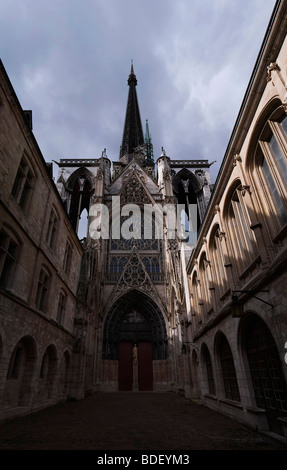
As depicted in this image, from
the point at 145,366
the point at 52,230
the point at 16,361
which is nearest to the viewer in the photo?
the point at 16,361

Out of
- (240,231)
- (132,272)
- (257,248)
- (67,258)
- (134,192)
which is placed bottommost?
(257,248)

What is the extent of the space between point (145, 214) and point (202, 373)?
746 inches

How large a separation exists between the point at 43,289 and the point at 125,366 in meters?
15.1

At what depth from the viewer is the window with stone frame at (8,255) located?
7809mm

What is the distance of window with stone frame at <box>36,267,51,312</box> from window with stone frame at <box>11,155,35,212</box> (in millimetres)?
3043

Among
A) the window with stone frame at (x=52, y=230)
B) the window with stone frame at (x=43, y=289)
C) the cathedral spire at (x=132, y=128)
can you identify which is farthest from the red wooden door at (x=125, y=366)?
the cathedral spire at (x=132, y=128)

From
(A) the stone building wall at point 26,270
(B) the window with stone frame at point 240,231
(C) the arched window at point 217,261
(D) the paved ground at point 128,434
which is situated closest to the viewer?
(D) the paved ground at point 128,434

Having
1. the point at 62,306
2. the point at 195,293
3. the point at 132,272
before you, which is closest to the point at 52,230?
the point at 62,306

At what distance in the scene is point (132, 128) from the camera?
45.2 metres

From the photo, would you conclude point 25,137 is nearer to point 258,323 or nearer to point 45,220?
point 45,220

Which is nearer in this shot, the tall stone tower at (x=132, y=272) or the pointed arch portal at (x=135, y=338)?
the tall stone tower at (x=132, y=272)

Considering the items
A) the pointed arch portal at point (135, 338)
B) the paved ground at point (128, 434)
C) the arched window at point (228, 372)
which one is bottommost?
the paved ground at point (128, 434)

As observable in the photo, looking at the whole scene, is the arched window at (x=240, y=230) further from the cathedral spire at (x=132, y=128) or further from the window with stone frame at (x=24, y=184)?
the cathedral spire at (x=132, y=128)

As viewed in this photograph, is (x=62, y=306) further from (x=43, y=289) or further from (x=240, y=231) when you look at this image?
(x=240, y=231)
